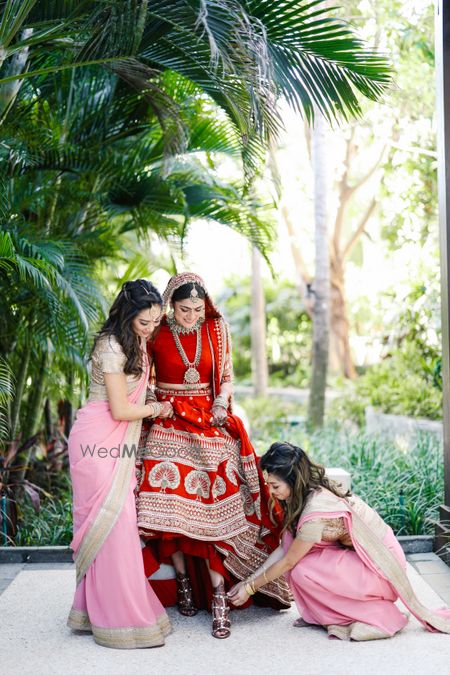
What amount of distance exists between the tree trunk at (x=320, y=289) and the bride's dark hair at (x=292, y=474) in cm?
545

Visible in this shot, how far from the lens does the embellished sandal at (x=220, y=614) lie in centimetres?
379

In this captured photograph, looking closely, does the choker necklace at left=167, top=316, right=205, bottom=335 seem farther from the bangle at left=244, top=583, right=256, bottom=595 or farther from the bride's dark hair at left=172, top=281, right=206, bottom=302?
the bangle at left=244, top=583, right=256, bottom=595

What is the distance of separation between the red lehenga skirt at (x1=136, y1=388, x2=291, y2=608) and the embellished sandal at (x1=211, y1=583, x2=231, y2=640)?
0.10 metres

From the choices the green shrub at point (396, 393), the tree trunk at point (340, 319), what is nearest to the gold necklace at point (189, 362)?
the green shrub at point (396, 393)

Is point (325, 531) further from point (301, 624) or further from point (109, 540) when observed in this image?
point (109, 540)

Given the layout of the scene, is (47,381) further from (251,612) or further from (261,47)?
(261,47)

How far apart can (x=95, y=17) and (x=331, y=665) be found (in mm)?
3144

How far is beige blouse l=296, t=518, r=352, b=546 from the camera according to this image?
3748 mm

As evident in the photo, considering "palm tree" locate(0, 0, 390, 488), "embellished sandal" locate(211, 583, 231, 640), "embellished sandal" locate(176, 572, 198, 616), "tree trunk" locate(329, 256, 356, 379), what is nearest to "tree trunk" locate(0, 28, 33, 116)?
"palm tree" locate(0, 0, 390, 488)

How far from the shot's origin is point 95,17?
160 inches

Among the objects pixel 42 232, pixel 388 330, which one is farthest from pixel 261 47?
pixel 388 330

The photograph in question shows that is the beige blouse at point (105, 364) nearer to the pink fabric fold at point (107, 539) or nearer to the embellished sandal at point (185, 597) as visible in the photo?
the pink fabric fold at point (107, 539)

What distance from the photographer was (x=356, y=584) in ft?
12.3

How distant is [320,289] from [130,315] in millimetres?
5977
